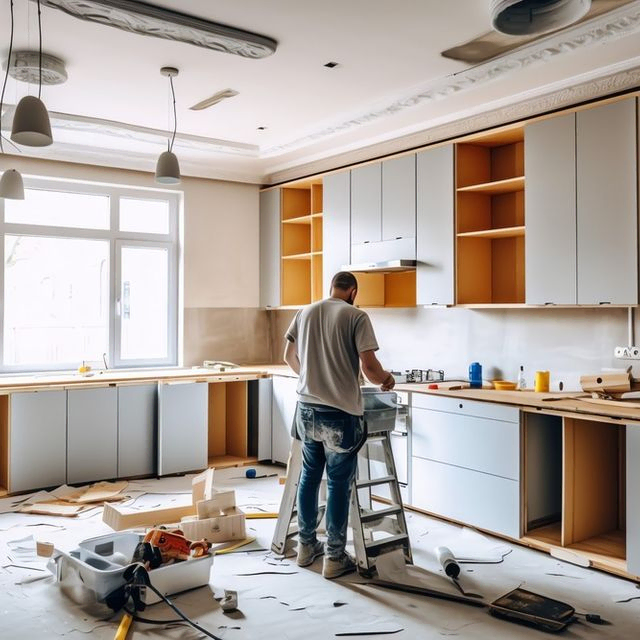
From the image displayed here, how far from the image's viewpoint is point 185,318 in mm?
6520

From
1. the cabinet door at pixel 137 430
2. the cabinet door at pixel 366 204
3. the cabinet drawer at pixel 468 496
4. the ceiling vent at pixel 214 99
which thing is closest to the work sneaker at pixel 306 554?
the cabinet drawer at pixel 468 496

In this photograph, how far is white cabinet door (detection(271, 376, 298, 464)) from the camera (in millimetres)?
5867

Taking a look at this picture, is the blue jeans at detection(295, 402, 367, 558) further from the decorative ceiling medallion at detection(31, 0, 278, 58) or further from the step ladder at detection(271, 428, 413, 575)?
the decorative ceiling medallion at detection(31, 0, 278, 58)

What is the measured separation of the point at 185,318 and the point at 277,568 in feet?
11.1

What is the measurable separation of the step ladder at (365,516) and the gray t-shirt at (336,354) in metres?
0.37

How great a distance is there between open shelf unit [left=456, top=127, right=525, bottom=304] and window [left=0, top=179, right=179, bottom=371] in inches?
117

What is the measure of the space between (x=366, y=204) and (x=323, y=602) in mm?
3320

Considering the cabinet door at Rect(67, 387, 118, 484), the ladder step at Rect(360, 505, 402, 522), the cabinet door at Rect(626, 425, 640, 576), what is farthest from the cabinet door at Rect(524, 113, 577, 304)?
the cabinet door at Rect(67, 387, 118, 484)

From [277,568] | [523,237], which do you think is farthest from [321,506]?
[523,237]

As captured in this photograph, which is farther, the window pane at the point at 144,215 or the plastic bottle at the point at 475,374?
the window pane at the point at 144,215

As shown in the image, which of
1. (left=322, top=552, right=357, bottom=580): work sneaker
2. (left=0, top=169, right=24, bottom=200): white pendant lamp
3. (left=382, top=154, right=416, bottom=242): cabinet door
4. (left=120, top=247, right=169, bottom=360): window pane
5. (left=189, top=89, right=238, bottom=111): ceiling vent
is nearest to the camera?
(left=322, top=552, right=357, bottom=580): work sneaker

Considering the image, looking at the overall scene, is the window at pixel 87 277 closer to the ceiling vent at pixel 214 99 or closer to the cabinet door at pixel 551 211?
the ceiling vent at pixel 214 99

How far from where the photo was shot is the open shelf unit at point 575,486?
12.3 ft

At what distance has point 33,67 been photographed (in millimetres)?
3898
